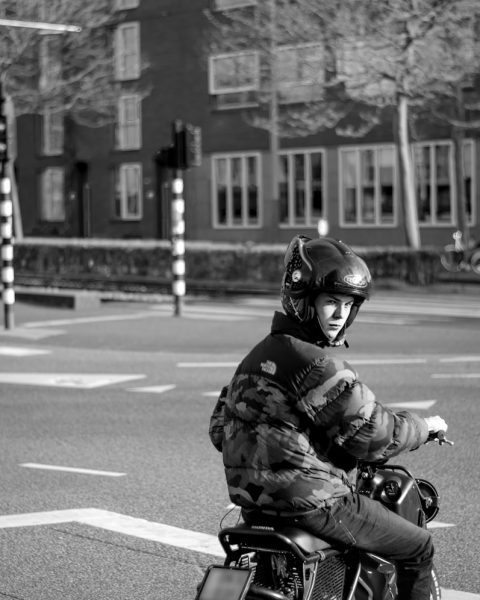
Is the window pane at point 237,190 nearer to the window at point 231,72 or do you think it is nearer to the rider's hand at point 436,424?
the window at point 231,72

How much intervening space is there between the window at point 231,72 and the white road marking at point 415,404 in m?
26.1

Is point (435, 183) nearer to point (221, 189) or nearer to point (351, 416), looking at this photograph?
point (221, 189)

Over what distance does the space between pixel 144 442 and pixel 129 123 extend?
39068 mm

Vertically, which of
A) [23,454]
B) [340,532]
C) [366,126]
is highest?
[366,126]

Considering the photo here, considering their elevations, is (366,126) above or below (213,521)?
above

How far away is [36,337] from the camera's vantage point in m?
16.7

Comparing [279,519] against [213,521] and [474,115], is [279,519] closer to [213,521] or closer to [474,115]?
[213,521]

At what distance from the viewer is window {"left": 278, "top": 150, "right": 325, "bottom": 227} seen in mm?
41594

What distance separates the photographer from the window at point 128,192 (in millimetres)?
47344

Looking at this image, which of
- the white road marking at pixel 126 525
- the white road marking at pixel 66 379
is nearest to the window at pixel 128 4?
the white road marking at pixel 66 379

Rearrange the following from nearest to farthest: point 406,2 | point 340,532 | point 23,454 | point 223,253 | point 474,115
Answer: point 340,532, point 23,454, point 406,2, point 223,253, point 474,115

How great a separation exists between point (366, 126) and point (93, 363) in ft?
79.7

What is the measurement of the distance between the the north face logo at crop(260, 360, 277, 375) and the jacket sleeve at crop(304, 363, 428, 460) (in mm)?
124

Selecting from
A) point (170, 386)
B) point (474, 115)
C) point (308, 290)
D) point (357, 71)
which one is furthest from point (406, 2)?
point (308, 290)
